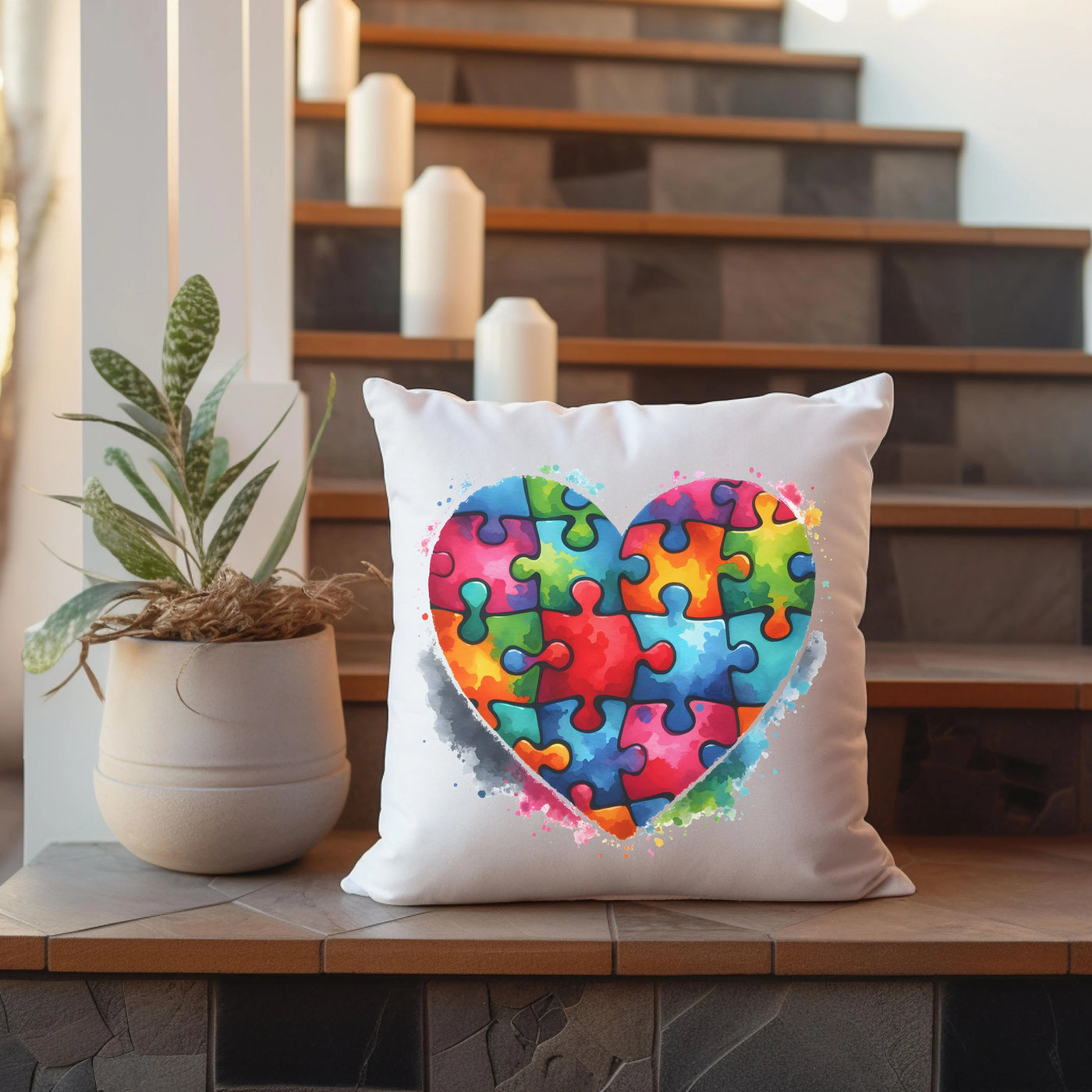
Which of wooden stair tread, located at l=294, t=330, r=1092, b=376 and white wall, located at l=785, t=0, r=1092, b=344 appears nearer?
wooden stair tread, located at l=294, t=330, r=1092, b=376

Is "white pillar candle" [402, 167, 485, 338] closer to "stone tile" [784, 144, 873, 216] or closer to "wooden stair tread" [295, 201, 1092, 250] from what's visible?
"wooden stair tread" [295, 201, 1092, 250]

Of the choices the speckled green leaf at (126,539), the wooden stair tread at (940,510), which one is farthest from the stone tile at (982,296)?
the speckled green leaf at (126,539)

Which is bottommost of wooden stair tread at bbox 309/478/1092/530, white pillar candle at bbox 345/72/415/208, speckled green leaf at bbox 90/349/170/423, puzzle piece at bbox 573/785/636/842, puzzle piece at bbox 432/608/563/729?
puzzle piece at bbox 573/785/636/842

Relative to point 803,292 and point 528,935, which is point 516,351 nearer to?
point 803,292

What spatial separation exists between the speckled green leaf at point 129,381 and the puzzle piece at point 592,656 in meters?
0.39

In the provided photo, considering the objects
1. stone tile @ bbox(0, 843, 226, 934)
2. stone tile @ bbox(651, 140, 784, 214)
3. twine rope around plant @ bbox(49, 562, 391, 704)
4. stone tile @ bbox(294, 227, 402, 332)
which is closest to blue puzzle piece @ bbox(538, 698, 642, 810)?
twine rope around plant @ bbox(49, 562, 391, 704)

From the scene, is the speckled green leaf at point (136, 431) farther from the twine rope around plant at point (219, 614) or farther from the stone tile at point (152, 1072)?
the stone tile at point (152, 1072)

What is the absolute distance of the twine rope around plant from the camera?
95 centimetres

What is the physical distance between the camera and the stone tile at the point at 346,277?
1.66 metres

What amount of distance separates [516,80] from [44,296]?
1282 mm

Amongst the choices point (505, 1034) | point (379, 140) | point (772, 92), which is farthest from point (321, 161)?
point (505, 1034)

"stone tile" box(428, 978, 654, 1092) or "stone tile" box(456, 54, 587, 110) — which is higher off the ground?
"stone tile" box(456, 54, 587, 110)

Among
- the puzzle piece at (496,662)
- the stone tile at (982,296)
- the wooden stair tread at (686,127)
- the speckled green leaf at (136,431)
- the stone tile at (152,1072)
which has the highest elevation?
the wooden stair tread at (686,127)

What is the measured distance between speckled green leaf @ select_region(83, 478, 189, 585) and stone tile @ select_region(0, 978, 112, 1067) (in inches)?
13.2
